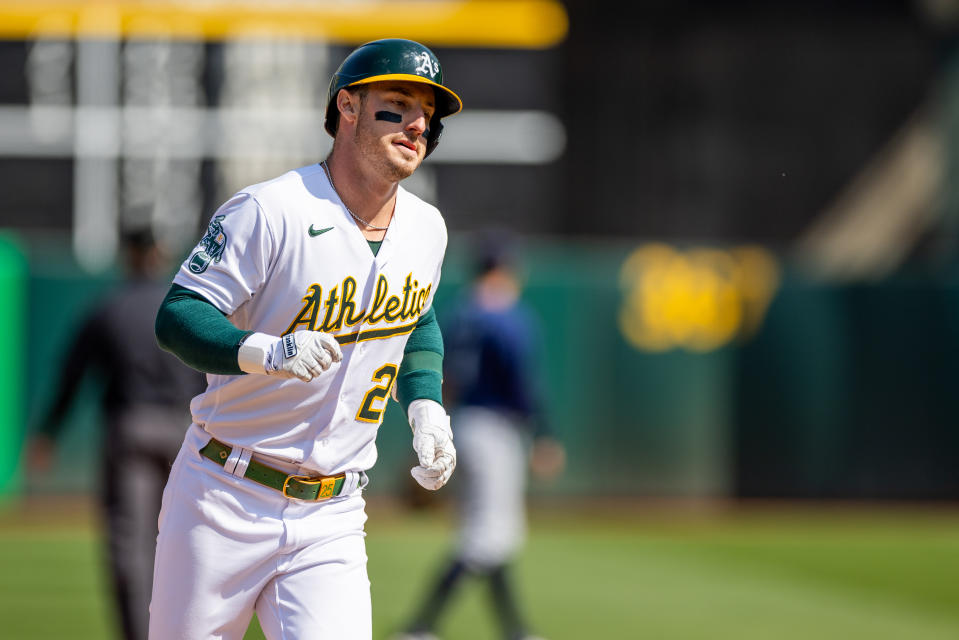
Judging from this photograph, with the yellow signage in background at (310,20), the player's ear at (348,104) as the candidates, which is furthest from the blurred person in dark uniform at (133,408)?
the yellow signage in background at (310,20)

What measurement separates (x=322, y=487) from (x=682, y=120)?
16.4 m

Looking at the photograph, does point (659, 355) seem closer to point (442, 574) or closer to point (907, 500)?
point (907, 500)

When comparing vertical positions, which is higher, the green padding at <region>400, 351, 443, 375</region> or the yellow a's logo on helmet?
the yellow a's logo on helmet

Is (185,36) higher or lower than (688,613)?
higher

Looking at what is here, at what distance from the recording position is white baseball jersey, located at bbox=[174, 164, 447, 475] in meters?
3.42

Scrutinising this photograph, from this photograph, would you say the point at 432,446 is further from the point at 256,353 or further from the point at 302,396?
the point at 256,353

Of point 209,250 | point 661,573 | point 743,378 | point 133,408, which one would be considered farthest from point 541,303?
point 209,250

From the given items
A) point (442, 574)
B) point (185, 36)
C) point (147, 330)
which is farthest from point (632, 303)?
point (147, 330)

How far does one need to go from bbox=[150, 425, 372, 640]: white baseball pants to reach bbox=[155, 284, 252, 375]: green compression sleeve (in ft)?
1.12

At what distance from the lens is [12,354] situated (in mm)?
12938

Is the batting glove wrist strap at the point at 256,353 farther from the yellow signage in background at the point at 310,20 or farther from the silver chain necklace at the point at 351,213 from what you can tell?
the yellow signage in background at the point at 310,20

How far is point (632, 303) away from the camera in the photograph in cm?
1392

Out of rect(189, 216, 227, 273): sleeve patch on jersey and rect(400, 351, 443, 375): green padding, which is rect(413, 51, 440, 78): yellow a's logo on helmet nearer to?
rect(189, 216, 227, 273): sleeve patch on jersey

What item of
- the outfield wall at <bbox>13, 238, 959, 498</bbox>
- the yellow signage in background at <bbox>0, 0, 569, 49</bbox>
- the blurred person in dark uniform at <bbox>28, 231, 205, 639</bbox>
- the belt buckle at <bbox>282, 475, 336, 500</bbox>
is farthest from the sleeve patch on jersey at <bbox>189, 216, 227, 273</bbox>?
the yellow signage in background at <bbox>0, 0, 569, 49</bbox>
